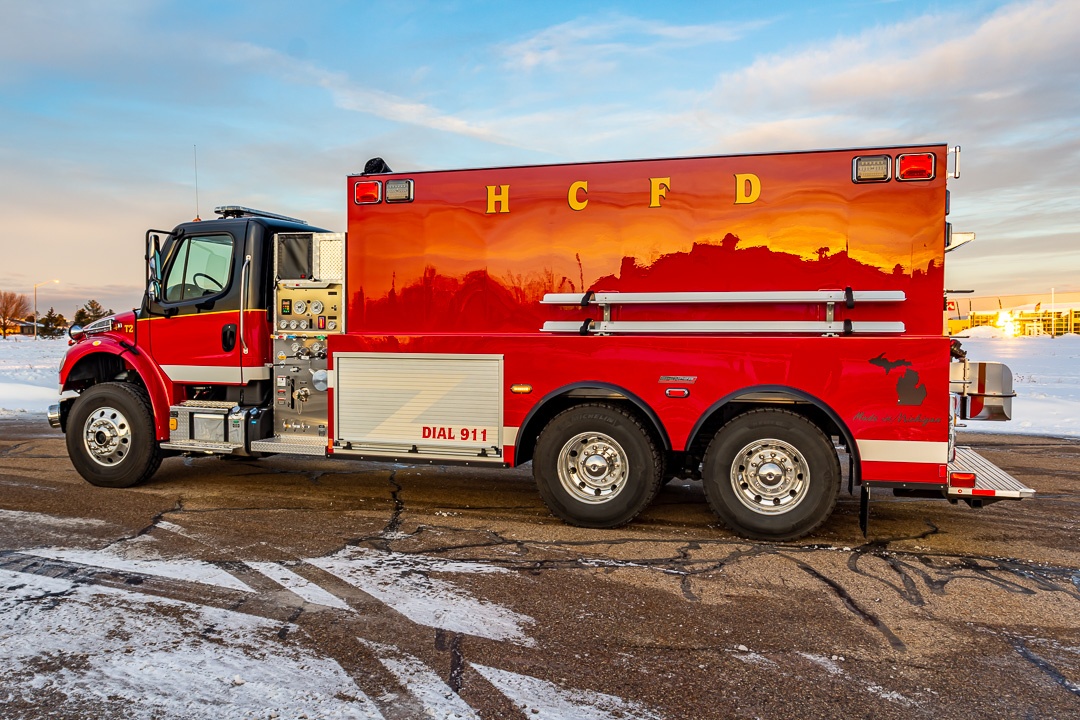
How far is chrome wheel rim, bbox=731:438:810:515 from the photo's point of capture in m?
5.45

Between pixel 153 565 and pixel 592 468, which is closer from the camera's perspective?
pixel 153 565

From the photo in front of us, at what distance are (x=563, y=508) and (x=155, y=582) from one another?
2.91 meters

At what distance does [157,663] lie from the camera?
134 inches

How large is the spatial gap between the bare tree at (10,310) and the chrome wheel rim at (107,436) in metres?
108

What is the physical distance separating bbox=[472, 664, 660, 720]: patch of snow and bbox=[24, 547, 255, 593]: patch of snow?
6.33 feet

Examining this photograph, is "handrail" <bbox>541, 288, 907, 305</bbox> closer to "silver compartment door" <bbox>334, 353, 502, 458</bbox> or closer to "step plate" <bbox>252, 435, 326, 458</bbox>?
"silver compartment door" <bbox>334, 353, 502, 458</bbox>

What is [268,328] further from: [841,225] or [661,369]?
[841,225]

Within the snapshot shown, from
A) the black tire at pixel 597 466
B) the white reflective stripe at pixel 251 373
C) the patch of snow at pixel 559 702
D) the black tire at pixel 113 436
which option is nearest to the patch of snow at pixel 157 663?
the patch of snow at pixel 559 702

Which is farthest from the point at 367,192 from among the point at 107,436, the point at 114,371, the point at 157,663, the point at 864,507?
the point at 864,507

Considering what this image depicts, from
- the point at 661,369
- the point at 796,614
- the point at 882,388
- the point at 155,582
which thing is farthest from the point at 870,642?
the point at 155,582

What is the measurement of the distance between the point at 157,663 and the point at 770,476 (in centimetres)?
413

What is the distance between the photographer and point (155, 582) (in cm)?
448

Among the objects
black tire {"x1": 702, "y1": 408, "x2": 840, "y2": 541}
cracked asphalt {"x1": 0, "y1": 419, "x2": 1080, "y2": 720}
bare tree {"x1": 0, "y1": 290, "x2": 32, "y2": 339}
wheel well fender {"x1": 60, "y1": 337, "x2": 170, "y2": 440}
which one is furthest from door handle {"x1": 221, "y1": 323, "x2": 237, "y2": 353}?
bare tree {"x1": 0, "y1": 290, "x2": 32, "y2": 339}

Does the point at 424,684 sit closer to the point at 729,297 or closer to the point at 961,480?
the point at 729,297
